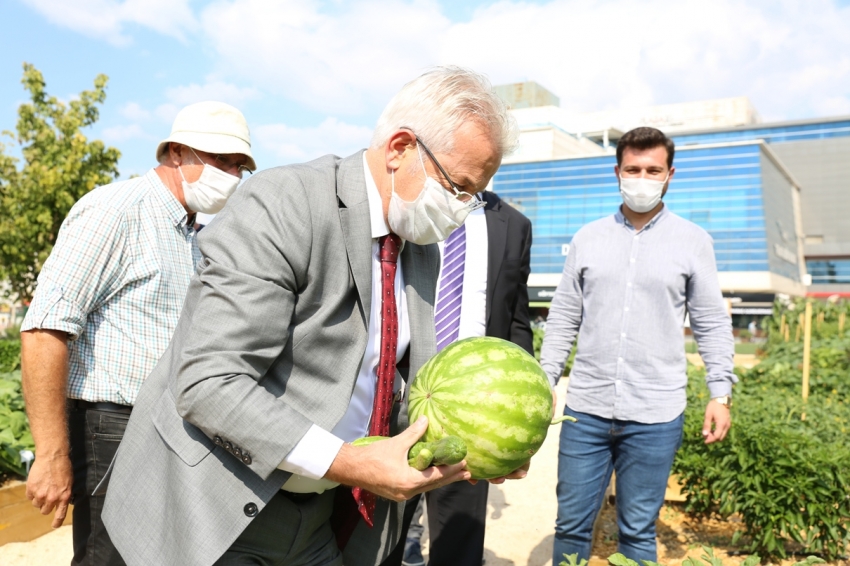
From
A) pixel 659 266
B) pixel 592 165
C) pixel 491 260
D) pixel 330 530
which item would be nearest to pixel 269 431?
pixel 330 530

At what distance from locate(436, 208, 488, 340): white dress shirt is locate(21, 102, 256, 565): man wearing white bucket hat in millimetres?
1375

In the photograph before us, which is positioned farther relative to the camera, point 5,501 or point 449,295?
point 5,501

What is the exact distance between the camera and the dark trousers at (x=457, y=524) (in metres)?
3.61

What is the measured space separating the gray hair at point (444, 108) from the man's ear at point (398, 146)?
0.02 metres

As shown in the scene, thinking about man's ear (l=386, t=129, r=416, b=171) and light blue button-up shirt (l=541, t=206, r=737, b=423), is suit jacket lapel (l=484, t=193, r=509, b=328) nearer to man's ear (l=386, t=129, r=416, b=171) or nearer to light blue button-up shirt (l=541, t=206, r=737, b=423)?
light blue button-up shirt (l=541, t=206, r=737, b=423)

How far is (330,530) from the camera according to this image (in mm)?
2338

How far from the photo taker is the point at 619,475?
3.86 meters

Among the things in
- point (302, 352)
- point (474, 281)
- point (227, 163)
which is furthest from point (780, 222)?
point (302, 352)

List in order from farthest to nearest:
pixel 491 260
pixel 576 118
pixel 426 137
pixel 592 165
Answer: pixel 576 118 < pixel 592 165 < pixel 491 260 < pixel 426 137

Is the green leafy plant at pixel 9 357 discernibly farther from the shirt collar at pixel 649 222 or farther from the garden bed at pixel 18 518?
the shirt collar at pixel 649 222

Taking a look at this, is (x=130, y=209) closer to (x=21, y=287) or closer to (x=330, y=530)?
(x=330, y=530)

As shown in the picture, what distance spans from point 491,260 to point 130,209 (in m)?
1.97

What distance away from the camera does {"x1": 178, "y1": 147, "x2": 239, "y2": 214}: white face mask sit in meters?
3.19

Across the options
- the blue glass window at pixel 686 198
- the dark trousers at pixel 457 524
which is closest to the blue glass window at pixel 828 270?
the blue glass window at pixel 686 198
